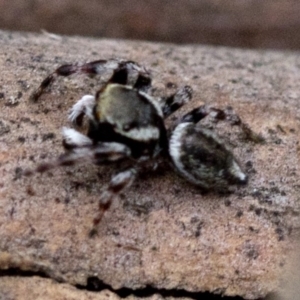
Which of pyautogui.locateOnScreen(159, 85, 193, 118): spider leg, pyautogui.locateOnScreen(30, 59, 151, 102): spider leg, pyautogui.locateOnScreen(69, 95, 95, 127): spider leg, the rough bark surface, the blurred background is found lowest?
the rough bark surface

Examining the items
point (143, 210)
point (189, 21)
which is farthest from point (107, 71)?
point (189, 21)

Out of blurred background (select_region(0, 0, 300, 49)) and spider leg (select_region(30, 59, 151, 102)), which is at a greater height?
blurred background (select_region(0, 0, 300, 49))

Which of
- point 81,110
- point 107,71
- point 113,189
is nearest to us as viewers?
point 113,189

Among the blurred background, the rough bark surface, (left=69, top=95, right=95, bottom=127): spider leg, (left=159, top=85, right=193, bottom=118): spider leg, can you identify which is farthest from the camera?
the blurred background

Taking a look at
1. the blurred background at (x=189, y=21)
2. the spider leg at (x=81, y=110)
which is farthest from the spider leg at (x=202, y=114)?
the blurred background at (x=189, y=21)

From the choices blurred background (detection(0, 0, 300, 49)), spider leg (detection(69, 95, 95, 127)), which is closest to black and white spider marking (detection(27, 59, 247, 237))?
spider leg (detection(69, 95, 95, 127))

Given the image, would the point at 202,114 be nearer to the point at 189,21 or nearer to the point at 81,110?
the point at 81,110

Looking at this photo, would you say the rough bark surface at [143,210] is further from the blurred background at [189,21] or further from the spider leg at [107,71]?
the blurred background at [189,21]

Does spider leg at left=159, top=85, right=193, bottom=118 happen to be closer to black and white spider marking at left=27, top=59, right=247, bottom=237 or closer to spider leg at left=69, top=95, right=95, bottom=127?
black and white spider marking at left=27, top=59, right=247, bottom=237

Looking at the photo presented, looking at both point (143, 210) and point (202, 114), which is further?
point (202, 114)
